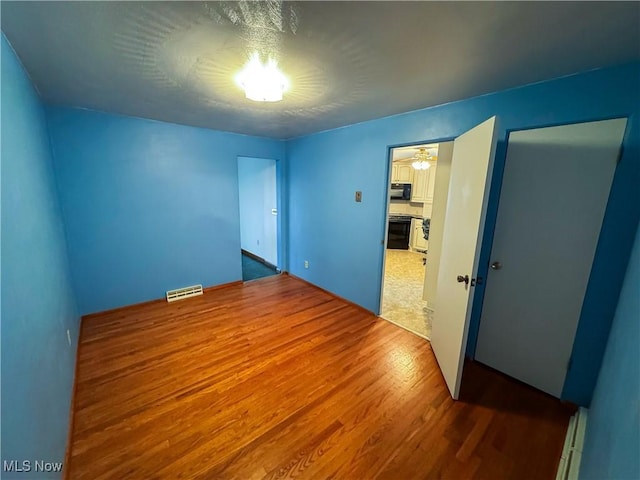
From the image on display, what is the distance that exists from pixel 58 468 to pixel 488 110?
11.3 ft

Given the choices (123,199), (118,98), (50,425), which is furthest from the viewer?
(123,199)

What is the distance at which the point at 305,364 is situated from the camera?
2.15 meters

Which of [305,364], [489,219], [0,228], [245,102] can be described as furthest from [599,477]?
[245,102]

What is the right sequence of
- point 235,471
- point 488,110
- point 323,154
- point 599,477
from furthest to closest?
point 323,154, point 488,110, point 235,471, point 599,477

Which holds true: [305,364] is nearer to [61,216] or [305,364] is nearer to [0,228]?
[0,228]

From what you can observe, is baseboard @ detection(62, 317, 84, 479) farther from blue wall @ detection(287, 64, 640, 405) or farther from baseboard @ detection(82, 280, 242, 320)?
blue wall @ detection(287, 64, 640, 405)

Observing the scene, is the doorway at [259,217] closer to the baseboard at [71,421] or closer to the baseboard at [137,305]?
the baseboard at [137,305]

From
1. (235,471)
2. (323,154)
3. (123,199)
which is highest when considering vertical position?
(323,154)

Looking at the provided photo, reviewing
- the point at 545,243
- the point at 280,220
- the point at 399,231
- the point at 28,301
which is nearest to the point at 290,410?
the point at 28,301

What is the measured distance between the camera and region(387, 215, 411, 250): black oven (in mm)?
6316

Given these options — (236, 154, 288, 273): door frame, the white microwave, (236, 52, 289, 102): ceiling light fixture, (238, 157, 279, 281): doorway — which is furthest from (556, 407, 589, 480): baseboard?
the white microwave

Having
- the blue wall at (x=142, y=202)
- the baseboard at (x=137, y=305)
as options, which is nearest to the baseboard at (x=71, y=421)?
the baseboard at (x=137, y=305)

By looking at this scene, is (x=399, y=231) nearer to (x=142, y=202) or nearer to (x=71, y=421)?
(x=142, y=202)

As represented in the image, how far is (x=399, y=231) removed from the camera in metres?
6.38
